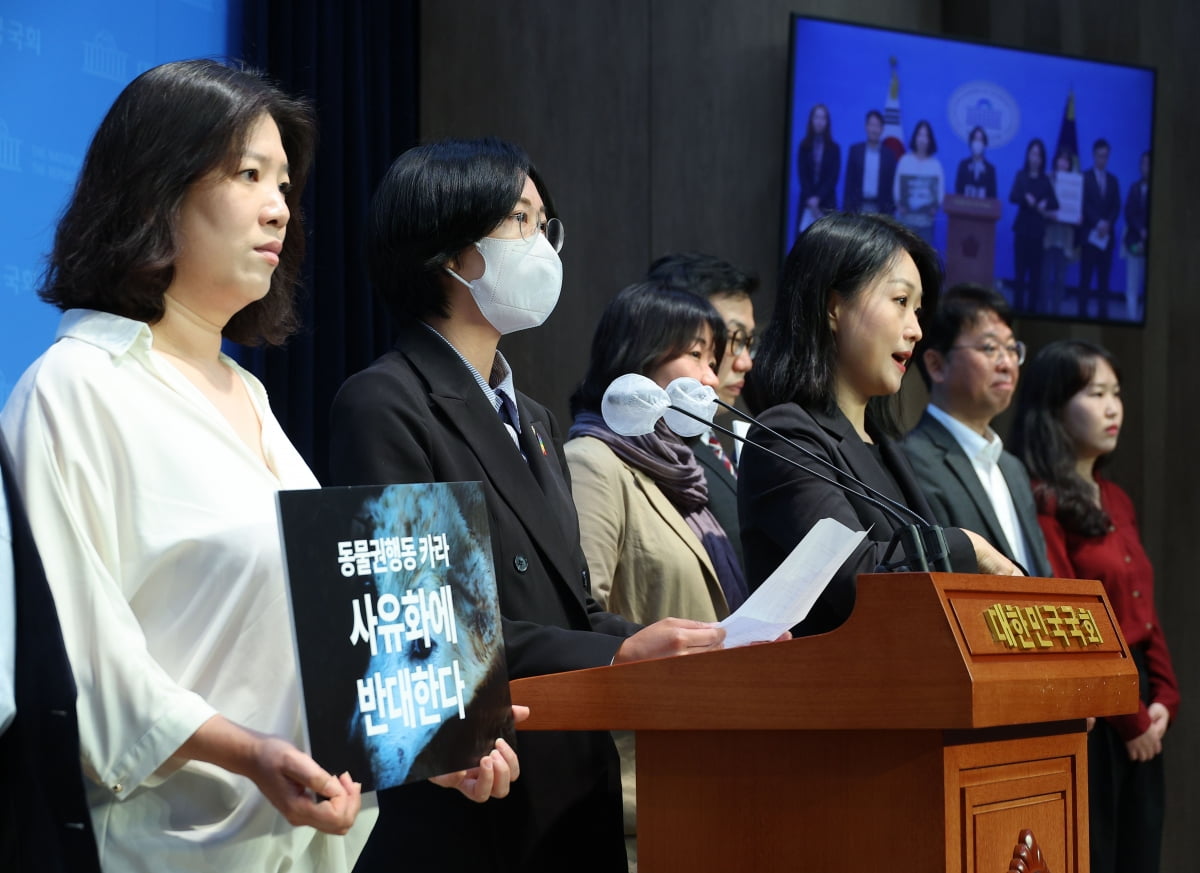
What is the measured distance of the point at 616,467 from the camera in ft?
→ 10.1

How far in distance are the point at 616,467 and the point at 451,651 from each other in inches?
63.8

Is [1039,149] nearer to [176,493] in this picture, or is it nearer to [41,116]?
[41,116]

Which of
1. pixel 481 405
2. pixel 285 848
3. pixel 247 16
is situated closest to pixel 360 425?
pixel 481 405

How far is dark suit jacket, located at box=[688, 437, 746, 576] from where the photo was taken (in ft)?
11.1

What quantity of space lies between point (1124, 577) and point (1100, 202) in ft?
6.93

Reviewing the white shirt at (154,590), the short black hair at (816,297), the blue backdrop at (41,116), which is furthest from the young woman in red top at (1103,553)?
the white shirt at (154,590)

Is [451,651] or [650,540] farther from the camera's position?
[650,540]

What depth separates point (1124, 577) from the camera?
420cm

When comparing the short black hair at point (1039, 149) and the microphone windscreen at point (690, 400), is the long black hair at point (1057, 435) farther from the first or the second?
the microphone windscreen at point (690, 400)

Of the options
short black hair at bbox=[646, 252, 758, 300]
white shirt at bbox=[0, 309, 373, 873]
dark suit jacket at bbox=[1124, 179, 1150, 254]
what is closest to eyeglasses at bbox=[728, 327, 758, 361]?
short black hair at bbox=[646, 252, 758, 300]

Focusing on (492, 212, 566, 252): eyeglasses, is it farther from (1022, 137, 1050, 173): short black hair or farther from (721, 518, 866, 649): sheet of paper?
(1022, 137, 1050, 173): short black hair

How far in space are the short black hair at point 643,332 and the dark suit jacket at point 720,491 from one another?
1.00 feet

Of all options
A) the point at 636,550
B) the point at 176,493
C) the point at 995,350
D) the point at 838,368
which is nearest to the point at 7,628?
the point at 176,493

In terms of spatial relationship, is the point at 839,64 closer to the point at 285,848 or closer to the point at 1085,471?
the point at 1085,471
